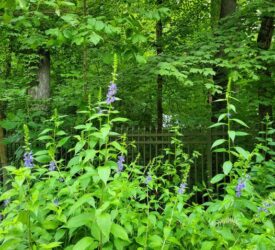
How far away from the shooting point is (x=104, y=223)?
2221mm

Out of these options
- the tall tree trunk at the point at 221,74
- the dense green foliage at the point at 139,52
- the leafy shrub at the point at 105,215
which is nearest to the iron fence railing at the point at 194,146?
the tall tree trunk at the point at 221,74

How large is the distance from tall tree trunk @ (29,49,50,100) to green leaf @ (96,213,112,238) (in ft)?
22.9

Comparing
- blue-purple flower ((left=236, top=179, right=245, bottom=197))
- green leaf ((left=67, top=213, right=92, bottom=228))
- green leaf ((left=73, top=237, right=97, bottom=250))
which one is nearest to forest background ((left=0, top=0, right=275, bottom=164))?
green leaf ((left=67, top=213, right=92, bottom=228))

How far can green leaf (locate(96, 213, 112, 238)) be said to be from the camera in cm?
219

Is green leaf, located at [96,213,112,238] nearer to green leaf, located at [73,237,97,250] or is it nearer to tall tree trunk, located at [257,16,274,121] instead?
green leaf, located at [73,237,97,250]

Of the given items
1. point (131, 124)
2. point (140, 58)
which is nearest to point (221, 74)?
point (131, 124)

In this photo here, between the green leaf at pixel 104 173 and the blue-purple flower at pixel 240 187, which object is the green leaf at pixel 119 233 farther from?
the blue-purple flower at pixel 240 187

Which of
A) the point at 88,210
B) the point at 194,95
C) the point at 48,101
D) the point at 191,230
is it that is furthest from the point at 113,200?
the point at 194,95

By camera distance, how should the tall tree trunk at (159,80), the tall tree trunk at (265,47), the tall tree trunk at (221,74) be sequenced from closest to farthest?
1. the tall tree trunk at (265,47)
2. the tall tree trunk at (221,74)
3. the tall tree trunk at (159,80)

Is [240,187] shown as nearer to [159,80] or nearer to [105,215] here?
[105,215]

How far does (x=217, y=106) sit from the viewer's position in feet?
27.3

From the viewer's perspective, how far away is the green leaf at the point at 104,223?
7.18 ft

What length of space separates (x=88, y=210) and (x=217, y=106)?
624 cm

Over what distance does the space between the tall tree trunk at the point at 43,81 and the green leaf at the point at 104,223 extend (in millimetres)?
6975
